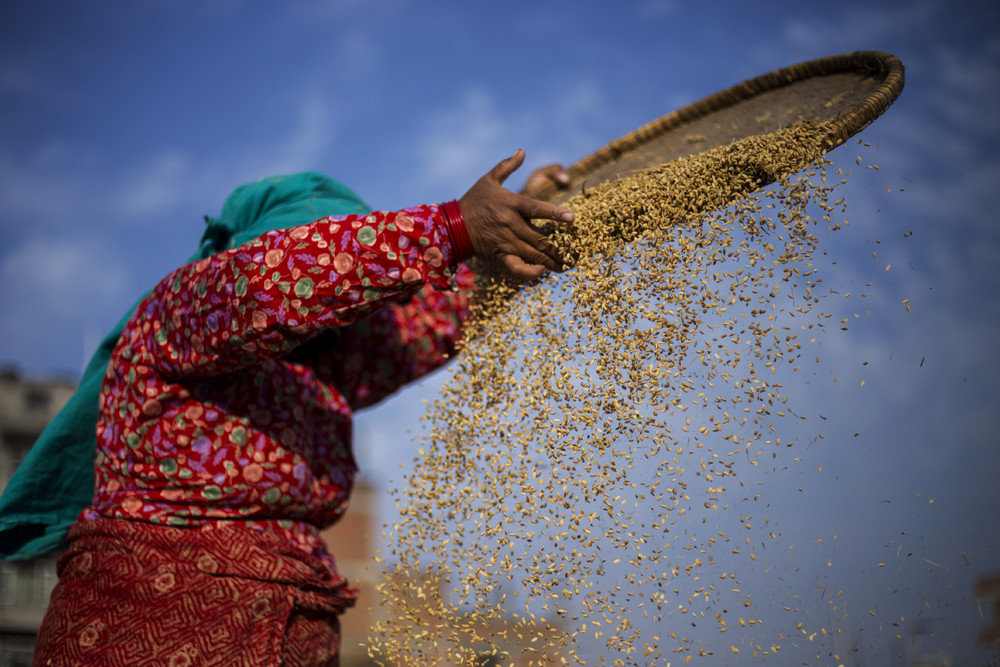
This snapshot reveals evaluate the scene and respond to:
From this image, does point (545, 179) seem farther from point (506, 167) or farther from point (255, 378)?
point (255, 378)

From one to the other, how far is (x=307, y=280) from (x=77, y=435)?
1108 mm

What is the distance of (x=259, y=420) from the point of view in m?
2.11

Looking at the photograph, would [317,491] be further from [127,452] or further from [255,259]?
[255,259]

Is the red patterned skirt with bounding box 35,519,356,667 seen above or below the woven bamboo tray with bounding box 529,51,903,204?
below

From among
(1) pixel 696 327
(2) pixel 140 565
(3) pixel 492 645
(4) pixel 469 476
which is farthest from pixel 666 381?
(2) pixel 140 565

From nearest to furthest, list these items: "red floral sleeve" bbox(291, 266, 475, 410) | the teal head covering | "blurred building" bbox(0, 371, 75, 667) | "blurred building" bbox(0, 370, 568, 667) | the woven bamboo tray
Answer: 1. the woven bamboo tray
2. the teal head covering
3. "red floral sleeve" bbox(291, 266, 475, 410)
4. "blurred building" bbox(0, 370, 568, 667)
5. "blurred building" bbox(0, 371, 75, 667)

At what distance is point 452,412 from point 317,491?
53 cm

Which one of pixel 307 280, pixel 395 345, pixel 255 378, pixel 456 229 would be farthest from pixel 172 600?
pixel 456 229

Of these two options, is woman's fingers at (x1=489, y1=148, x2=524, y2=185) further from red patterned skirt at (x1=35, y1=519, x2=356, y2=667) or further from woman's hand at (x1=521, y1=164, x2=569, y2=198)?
red patterned skirt at (x1=35, y1=519, x2=356, y2=667)

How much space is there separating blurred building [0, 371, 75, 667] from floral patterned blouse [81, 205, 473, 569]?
16.8m

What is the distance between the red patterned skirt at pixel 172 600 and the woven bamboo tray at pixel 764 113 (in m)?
1.33

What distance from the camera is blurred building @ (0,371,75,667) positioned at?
53.7 ft

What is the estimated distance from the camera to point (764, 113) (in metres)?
2.18

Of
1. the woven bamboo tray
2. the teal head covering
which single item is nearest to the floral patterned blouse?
the teal head covering
